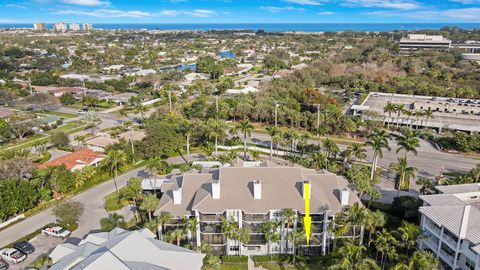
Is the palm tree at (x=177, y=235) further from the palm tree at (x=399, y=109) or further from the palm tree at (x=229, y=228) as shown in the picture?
the palm tree at (x=399, y=109)

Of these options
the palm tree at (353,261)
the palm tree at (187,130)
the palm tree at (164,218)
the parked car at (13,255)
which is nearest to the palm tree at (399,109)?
the palm tree at (187,130)

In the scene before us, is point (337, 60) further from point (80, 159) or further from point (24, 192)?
point (24, 192)

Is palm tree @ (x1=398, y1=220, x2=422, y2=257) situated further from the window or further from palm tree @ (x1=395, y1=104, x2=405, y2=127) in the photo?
palm tree @ (x1=395, y1=104, x2=405, y2=127)

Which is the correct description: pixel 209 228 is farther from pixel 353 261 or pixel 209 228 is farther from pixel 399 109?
pixel 399 109

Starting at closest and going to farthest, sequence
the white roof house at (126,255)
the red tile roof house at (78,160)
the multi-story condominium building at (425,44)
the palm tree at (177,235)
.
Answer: the white roof house at (126,255) → the palm tree at (177,235) → the red tile roof house at (78,160) → the multi-story condominium building at (425,44)

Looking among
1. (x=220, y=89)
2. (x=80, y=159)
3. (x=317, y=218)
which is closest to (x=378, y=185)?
(x=317, y=218)

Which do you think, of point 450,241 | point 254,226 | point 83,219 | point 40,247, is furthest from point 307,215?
point 40,247
